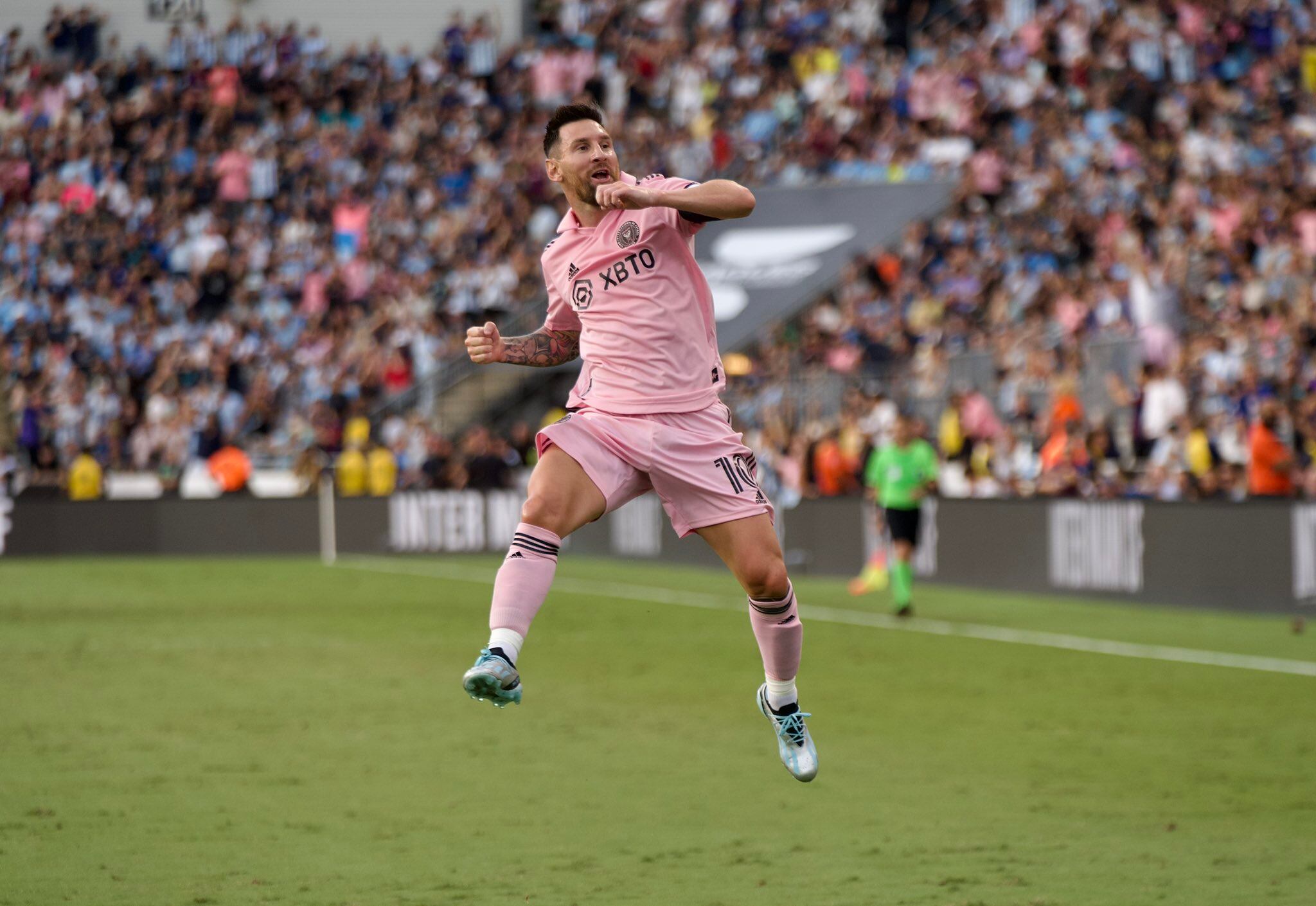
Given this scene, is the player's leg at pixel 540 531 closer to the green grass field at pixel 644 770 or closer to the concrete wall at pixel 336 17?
the green grass field at pixel 644 770

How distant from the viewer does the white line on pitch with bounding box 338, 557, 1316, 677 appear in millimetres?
14156

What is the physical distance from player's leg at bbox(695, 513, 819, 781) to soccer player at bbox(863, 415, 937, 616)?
1090cm

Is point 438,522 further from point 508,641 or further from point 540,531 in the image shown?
point 508,641

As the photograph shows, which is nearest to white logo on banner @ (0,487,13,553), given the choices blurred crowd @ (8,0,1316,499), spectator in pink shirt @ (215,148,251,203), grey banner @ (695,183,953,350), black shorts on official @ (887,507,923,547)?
blurred crowd @ (8,0,1316,499)

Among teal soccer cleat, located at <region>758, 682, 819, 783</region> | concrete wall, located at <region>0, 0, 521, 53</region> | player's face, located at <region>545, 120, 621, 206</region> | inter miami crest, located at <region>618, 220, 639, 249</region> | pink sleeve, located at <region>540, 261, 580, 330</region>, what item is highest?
concrete wall, located at <region>0, 0, 521, 53</region>

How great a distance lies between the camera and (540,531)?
6.25m

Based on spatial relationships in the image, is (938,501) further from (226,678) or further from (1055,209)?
(226,678)

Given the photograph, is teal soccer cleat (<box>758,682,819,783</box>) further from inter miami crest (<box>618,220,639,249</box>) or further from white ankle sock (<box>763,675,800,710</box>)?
inter miami crest (<box>618,220,639,249</box>)

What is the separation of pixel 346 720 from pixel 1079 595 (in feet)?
33.2

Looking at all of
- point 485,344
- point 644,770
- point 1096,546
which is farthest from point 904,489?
point 485,344

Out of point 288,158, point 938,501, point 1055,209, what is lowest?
point 938,501

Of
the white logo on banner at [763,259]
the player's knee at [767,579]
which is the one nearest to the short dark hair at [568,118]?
the player's knee at [767,579]

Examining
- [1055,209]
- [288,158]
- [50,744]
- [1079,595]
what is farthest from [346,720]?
[288,158]

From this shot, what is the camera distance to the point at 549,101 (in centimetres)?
3306
